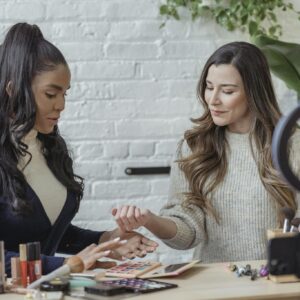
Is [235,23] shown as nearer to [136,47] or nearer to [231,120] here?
[136,47]

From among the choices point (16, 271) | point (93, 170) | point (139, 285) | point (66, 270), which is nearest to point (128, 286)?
point (139, 285)

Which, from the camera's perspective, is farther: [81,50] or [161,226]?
[81,50]

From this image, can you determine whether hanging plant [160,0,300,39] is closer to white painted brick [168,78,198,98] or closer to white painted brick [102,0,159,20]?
white painted brick [102,0,159,20]

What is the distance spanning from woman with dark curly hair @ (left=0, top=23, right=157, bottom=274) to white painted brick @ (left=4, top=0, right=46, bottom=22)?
712 millimetres

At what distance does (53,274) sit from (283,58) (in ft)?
4.52

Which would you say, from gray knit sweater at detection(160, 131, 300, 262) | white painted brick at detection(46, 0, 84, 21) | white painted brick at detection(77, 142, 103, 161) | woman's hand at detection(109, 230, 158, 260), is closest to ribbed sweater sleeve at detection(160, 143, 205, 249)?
gray knit sweater at detection(160, 131, 300, 262)

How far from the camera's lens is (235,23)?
9.11ft

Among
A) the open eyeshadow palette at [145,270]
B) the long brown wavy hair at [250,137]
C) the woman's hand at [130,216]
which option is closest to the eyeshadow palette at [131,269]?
the open eyeshadow palette at [145,270]

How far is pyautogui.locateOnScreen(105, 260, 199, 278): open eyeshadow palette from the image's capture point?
1.73 m

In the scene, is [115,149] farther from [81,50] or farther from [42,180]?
[42,180]

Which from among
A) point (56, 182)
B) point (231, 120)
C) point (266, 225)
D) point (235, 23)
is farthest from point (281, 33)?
point (56, 182)

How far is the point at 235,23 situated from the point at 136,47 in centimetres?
38

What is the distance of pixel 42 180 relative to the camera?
6.46ft

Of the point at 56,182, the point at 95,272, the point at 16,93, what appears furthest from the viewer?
the point at 56,182
